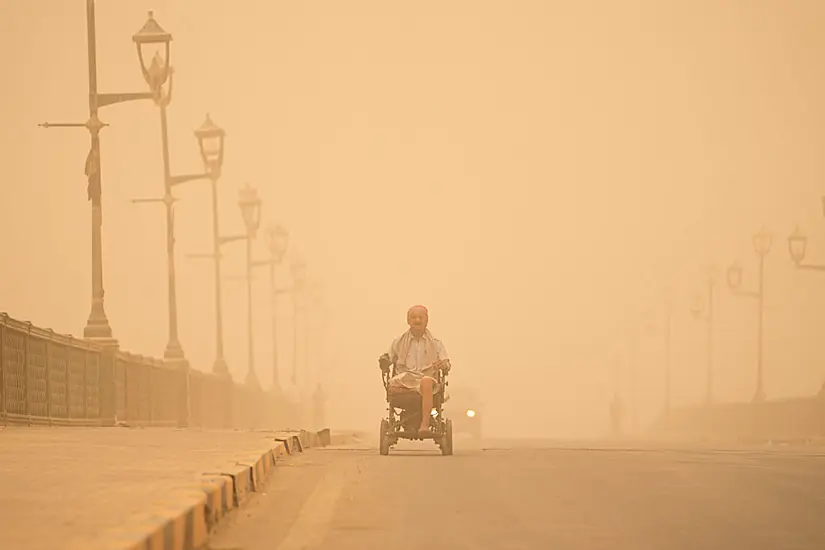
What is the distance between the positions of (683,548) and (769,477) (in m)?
6.03

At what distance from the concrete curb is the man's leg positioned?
457 centimetres

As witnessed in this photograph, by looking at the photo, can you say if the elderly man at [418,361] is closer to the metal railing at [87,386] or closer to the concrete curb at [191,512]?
the concrete curb at [191,512]

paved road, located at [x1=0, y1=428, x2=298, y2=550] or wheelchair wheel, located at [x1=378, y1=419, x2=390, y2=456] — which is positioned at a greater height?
paved road, located at [x1=0, y1=428, x2=298, y2=550]

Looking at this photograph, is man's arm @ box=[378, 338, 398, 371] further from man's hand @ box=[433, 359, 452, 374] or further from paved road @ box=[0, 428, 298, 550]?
paved road @ box=[0, 428, 298, 550]

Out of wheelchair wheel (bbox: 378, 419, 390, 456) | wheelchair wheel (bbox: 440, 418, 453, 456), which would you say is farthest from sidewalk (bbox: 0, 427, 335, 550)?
wheelchair wheel (bbox: 440, 418, 453, 456)

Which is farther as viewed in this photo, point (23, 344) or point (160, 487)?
point (23, 344)

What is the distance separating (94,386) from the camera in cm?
3225

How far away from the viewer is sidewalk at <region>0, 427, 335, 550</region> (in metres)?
10.8

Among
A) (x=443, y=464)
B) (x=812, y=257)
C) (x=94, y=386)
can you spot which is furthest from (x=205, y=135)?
(x=812, y=257)

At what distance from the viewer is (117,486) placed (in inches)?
567

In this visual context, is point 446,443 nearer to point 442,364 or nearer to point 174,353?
point 442,364

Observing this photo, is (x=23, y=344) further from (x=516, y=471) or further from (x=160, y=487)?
(x=160, y=487)

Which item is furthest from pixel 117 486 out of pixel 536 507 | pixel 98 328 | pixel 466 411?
pixel 466 411

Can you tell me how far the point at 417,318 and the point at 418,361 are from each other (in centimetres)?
53
